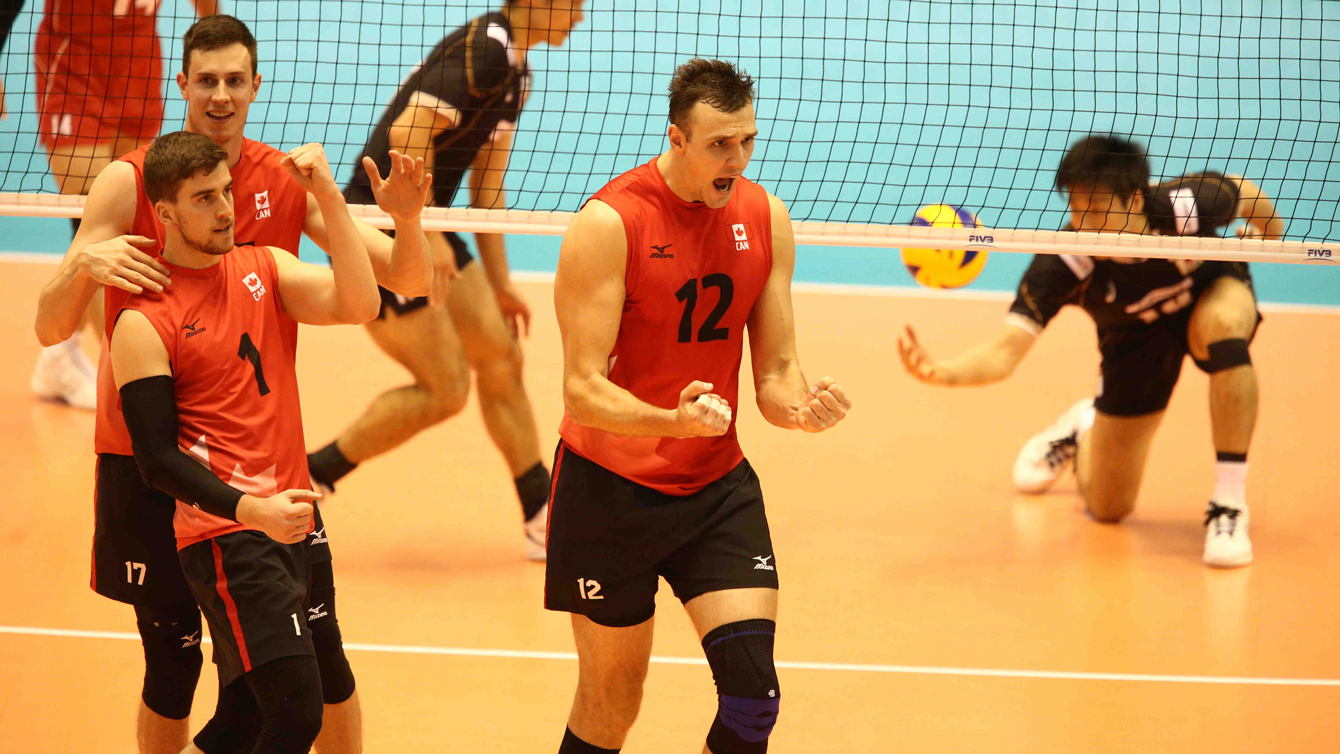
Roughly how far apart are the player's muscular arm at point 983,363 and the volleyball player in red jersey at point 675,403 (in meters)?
1.93

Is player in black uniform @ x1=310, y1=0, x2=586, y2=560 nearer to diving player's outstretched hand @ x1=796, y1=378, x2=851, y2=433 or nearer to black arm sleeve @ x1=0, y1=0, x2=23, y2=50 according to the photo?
black arm sleeve @ x1=0, y1=0, x2=23, y2=50

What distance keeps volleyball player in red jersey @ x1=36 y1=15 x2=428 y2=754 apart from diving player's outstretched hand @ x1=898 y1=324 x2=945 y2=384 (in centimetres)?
215

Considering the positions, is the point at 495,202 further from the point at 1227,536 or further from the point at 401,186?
the point at 1227,536

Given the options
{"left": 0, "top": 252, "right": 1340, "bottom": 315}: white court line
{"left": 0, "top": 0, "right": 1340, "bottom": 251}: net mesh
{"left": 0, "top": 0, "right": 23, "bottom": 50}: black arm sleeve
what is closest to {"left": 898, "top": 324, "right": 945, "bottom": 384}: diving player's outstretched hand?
{"left": 0, "top": 0, "right": 23, "bottom": 50}: black arm sleeve

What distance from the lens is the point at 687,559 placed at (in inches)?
123

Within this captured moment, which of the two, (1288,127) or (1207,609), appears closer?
(1207,609)

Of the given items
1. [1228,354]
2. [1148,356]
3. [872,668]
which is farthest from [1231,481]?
[872,668]

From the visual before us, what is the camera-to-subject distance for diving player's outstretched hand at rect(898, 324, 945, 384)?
488 centimetres

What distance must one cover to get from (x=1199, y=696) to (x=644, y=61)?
7.61 metres

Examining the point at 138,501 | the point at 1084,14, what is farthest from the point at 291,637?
the point at 1084,14

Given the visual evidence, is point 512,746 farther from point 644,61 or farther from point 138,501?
point 644,61

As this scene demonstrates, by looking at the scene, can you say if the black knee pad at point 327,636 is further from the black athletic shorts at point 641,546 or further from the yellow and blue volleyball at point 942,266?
the yellow and blue volleyball at point 942,266

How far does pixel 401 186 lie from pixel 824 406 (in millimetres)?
1057

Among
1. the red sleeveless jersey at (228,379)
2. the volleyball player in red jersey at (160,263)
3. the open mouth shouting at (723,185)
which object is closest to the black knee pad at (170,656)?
the volleyball player in red jersey at (160,263)
